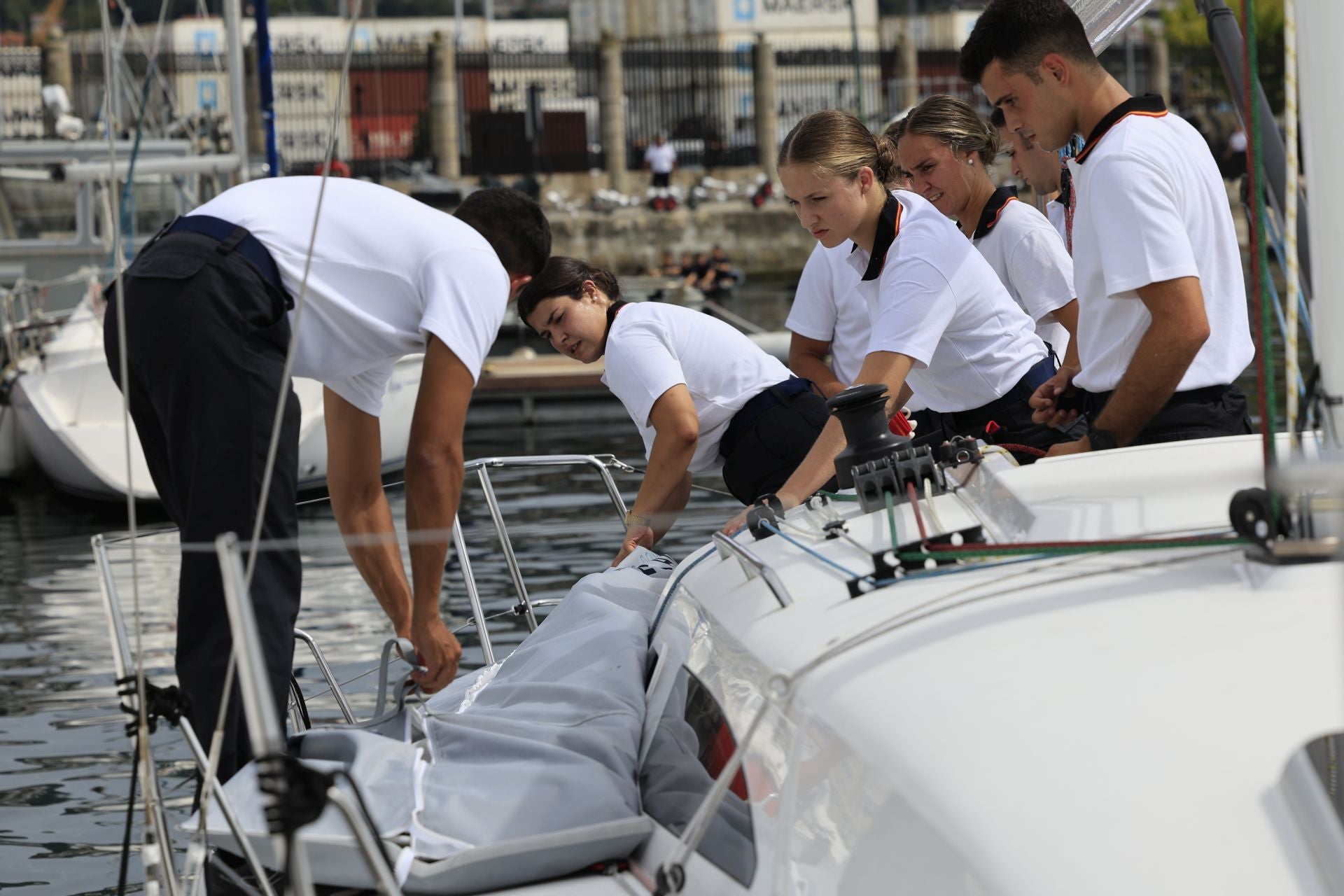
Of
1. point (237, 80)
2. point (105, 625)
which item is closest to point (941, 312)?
point (105, 625)

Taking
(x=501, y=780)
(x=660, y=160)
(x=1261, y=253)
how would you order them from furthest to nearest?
1. (x=660, y=160)
2. (x=501, y=780)
3. (x=1261, y=253)

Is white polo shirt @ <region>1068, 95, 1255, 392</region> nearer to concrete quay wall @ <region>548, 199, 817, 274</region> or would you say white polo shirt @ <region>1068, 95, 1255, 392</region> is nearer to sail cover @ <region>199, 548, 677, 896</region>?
sail cover @ <region>199, 548, 677, 896</region>

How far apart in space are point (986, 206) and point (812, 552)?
1.99 m

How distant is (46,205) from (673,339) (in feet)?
37.3

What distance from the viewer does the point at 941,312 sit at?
9.84ft

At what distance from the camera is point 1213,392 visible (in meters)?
2.60

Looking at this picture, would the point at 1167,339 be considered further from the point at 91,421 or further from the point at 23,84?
the point at 23,84

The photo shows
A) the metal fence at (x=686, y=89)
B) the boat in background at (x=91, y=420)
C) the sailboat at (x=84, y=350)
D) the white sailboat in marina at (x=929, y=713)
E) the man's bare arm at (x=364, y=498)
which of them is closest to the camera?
the white sailboat in marina at (x=929, y=713)

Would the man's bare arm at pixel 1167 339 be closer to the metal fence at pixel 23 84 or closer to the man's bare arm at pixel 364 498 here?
the man's bare arm at pixel 364 498

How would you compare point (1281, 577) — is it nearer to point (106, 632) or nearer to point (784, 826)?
point (784, 826)

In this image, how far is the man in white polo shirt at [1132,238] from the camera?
2.38 meters

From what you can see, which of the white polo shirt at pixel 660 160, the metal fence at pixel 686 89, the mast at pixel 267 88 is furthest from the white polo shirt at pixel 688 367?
the metal fence at pixel 686 89

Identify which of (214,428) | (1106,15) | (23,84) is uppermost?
(23,84)

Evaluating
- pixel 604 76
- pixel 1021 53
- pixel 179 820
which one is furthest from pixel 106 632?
pixel 604 76
